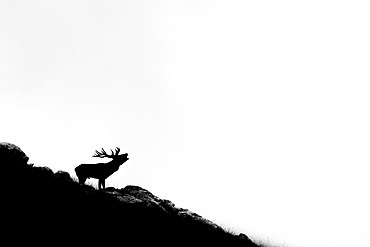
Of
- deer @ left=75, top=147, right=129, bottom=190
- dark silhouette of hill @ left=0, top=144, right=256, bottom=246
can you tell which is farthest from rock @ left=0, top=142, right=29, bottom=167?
deer @ left=75, top=147, right=129, bottom=190

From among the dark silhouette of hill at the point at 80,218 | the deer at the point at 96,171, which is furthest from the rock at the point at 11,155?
the deer at the point at 96,171

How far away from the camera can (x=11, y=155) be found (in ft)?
49.4

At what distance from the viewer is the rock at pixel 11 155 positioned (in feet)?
47.1

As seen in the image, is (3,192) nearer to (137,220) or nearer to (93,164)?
(137,220)

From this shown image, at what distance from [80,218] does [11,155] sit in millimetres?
5069

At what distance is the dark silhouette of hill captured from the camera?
10781 millimetres

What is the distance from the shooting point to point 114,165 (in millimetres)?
18453

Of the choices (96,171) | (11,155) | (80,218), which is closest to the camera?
(80,218)

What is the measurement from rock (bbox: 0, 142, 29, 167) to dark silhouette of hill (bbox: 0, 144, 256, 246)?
0.19m

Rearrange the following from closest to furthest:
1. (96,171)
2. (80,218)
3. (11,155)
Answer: (80,218) < (11,155) < (96,171)

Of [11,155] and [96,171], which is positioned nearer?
[11,155]

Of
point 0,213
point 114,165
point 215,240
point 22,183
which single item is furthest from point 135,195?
point 0,213

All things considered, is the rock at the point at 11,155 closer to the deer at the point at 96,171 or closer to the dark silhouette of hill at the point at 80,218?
the dark silhouette of hill at the point at 80,218

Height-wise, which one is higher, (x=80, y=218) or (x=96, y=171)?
(x=96, y=171)
